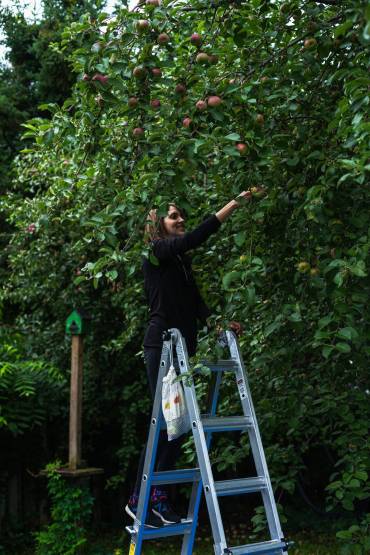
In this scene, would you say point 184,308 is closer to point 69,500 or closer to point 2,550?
point 69,500

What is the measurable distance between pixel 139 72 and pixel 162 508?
72.2 inches

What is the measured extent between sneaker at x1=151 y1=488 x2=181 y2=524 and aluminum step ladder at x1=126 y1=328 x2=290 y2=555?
Result: 3 centimetres

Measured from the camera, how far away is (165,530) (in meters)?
3.28

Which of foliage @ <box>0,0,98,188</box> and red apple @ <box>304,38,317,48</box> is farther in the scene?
foliage @ <box>0,0,98,188</box>

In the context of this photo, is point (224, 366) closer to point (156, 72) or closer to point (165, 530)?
point (165, 530)

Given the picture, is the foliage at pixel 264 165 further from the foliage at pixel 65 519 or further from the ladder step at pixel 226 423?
the foliage at pixel 65 519

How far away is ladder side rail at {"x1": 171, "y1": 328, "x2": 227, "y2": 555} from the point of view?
8.77 ft

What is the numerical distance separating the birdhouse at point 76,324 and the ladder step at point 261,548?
3.04 meters

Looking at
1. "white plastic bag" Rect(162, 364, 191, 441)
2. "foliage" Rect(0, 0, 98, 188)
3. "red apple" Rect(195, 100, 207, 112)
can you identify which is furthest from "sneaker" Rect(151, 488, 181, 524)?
"foliage" Rect(0, 0, 98, 188)

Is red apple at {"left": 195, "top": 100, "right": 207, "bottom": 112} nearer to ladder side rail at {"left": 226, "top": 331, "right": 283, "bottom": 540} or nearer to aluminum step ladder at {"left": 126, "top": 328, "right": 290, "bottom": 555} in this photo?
aluminum step ladder at {"left": 126, "top": 328, "right": 290, "bottom": 555}

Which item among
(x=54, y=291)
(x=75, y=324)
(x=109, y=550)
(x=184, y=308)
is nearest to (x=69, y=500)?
(x=109, y=550)

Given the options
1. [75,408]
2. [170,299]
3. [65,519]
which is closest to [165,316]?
[170,299]

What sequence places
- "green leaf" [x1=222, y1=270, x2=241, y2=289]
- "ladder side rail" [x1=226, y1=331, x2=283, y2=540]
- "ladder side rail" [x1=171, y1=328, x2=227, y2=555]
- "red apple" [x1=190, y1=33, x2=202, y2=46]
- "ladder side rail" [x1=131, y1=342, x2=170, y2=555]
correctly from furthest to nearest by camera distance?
1. "ladder side rail" [x1=131, y1=342, x2=170, y2=555]
2. "ladder side rail" [x1=226, y1=331, x2=283, y2=540]
3. "ladder side rail" [x1=171, y1=328, x2=227, y2=555]
4. "red apple" [x1=190, y1=33, x2=202, y2=46]
5. "green leaf" [x1=222, y1=270, x2=241, y2=289]

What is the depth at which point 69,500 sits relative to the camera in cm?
557
